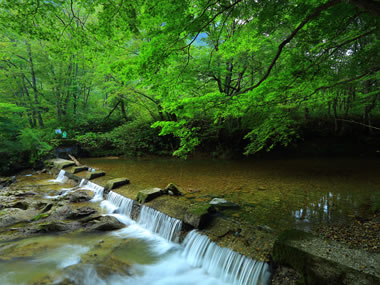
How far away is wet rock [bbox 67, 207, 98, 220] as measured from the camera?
560 centimetres

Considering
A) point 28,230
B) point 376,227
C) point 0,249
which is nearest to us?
point 376,227

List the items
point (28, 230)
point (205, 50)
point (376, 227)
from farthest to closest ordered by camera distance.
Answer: point (205, 50) → point (28, 230) → point (376, 227)

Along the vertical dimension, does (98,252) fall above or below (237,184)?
below

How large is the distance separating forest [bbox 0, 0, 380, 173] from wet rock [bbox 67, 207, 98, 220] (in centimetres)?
358

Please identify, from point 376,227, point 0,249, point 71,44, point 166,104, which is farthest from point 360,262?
point 71,44

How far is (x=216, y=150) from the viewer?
1491 cm

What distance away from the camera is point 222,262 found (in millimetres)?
3477

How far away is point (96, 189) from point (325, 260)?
795cm

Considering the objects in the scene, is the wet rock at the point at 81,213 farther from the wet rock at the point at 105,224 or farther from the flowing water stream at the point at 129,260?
the flowing water stream at the point at 129,260

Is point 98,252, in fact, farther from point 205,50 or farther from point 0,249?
point 205,50

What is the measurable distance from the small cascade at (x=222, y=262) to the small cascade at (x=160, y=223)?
408 millimetres

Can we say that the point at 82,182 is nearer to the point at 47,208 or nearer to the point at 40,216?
the point at 47,208

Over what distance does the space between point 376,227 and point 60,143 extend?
61.2 feet

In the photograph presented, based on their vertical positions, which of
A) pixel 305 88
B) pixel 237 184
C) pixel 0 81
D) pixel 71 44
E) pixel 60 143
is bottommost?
pixel 237 184
